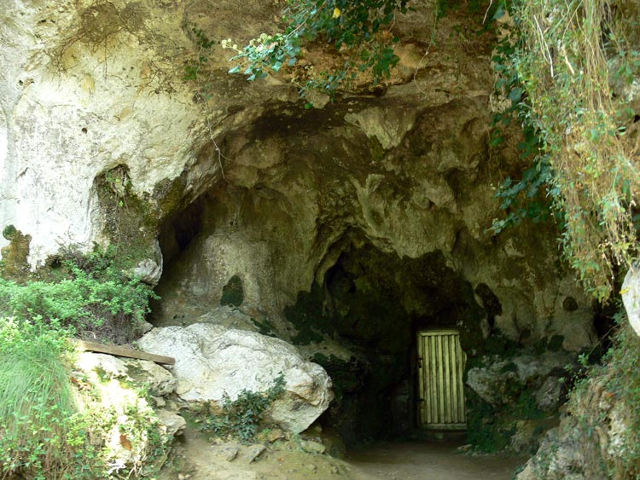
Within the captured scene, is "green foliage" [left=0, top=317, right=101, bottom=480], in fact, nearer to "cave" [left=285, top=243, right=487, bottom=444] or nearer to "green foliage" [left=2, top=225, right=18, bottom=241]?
"green foliage" [left=2, top=225, right=18, bottom=241]

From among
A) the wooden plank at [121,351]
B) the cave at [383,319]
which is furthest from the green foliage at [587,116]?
the cave at [383,319]

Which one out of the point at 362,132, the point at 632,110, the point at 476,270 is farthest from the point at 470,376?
the point at 632,110

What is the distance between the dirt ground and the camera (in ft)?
19.1

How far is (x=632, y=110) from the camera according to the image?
3.79 m

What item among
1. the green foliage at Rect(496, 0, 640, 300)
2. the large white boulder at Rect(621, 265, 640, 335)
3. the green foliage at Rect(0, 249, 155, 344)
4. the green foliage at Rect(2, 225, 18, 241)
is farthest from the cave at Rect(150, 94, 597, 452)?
the large white boulder at Rect(621, 265, 640, 335)

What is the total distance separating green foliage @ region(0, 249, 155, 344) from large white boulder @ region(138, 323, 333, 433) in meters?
0.38

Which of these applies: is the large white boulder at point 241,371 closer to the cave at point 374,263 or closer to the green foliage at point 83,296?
the green foliage at point 83,296

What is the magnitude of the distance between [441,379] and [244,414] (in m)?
4.92

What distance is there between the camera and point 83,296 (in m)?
6.58

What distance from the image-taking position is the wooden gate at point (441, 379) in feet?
34.8

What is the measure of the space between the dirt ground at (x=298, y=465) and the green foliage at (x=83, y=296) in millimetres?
1343

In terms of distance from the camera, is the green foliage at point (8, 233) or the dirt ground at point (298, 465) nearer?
the dirt ground at point (298, 465)

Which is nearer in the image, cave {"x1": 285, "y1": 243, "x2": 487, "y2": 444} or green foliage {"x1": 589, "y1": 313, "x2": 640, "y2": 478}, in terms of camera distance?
green foliage {"x1": 589, "y1": 313, "x2": 640, "y2": 478}

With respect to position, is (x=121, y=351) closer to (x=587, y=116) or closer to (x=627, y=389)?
(x=627, y=389)
